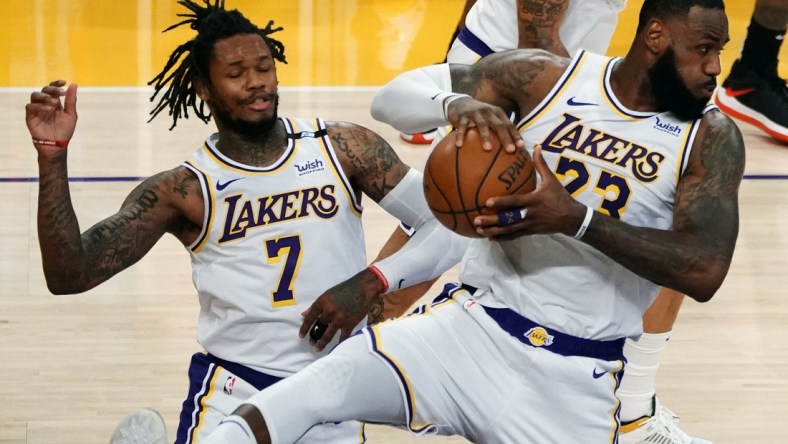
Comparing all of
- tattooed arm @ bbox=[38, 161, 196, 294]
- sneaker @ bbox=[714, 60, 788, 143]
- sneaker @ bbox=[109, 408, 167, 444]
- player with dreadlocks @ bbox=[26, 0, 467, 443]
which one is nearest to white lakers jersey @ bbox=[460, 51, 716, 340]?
→ player with dreadlocks @ bbox=[26, 0, 467, 443]

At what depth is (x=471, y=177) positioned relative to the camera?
150 inches

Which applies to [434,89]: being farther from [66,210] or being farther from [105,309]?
[105,309]

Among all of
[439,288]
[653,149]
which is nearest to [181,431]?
[653,149]

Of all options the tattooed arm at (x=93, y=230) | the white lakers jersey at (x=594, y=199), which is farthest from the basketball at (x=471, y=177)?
the tattooed arm at (x=93, y=230)

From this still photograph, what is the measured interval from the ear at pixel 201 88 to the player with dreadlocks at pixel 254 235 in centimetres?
4

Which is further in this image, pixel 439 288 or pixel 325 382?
pixel 439 288

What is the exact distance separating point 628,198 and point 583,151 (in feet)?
0.64

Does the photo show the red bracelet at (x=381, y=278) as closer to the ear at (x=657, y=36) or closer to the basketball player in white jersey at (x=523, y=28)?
the ear at (x=657, y=36)

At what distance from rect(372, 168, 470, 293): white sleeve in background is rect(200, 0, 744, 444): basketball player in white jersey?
27 cm

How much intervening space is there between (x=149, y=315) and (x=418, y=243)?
220 cm

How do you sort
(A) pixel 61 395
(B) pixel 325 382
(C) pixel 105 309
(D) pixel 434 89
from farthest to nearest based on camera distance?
1. (C) pixel 105 309
2. (A) pixel 61 395
3. (D) pixel 434 89
4. (B) pixel 325 382

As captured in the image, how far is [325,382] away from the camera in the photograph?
3859 mm

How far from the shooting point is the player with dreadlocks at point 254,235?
427cm

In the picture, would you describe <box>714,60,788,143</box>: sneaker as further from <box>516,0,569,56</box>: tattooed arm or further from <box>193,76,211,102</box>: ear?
<box>193,76,211,102</box>: ear
